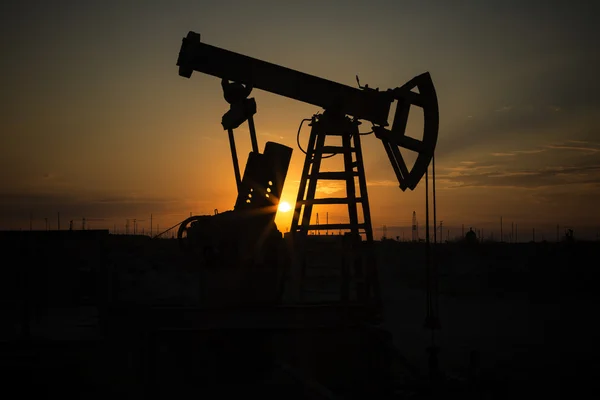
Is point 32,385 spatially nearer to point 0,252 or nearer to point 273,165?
point 273,165

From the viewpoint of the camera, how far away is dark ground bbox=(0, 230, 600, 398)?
577 centimetres

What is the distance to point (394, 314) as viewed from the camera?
49.4ft

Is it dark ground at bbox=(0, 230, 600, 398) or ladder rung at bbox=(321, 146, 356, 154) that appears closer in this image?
dark ground at bbox=(0, 230, 600, 398)

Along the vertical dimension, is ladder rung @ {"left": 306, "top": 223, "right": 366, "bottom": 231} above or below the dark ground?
above

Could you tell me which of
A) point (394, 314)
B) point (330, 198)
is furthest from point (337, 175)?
point (394, 314)

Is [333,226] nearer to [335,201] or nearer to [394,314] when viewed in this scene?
[335,201]

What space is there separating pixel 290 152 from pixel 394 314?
9.05 m

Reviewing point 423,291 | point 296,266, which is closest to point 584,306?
point 423,291

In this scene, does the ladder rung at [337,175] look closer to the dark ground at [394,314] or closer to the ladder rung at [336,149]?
the ladder rung at [336,149]

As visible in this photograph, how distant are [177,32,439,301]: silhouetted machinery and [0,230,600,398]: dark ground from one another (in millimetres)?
1171

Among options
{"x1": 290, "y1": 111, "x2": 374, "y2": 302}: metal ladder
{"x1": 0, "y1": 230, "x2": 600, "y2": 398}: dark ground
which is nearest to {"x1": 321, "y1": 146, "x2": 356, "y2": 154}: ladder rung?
{"x1": 290, "y1": 111, "x2": 374, "y2": 302}: metal ladder

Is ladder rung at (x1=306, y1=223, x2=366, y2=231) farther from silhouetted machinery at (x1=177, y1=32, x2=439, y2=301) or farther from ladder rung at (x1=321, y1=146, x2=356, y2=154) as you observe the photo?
ladder rung at (x1=321, y1=146, x2=356, y2=154)

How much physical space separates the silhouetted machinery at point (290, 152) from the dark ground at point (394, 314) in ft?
3.84

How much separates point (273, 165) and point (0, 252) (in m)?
6.65
